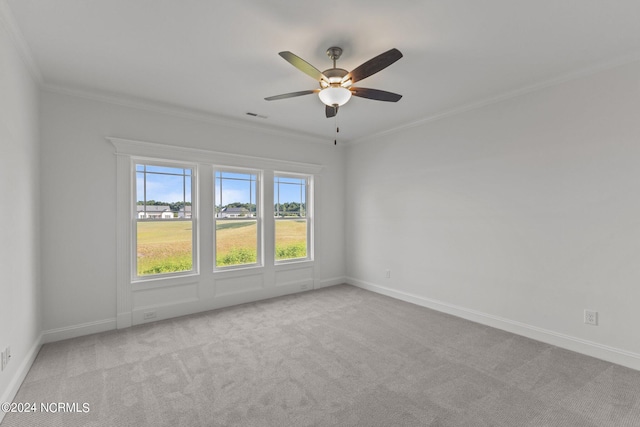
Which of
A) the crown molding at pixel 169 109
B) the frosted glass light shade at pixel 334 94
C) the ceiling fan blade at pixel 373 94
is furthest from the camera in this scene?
the crown molding at pixel 169 109

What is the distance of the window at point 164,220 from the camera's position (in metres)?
3.79

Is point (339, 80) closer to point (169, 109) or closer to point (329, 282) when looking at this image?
point (169, 109)

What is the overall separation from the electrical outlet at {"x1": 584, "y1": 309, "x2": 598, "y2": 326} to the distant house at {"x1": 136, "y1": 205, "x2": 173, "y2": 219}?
16.3 feet

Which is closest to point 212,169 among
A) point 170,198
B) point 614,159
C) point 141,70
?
point 170,198

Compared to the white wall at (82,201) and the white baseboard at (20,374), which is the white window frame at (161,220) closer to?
the white wall at (82,201)

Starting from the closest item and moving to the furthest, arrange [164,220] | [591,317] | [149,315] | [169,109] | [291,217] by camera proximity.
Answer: [591,317] < [149,315] < [169,109] < [164,220] < [291,217]

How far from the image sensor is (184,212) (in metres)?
4.11

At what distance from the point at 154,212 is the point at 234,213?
43.5 inches

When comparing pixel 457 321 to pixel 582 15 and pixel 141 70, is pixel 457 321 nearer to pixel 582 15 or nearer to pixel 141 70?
pixel 582 15

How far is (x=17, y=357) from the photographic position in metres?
2.33

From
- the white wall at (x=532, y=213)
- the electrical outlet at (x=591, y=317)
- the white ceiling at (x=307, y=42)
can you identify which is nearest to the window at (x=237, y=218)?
the white ceiling at (x=307, y=42)

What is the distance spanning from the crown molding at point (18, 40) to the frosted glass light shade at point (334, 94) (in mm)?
2283

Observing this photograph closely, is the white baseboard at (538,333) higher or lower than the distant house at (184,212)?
lower

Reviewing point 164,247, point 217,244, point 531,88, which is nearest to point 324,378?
point 217,244
